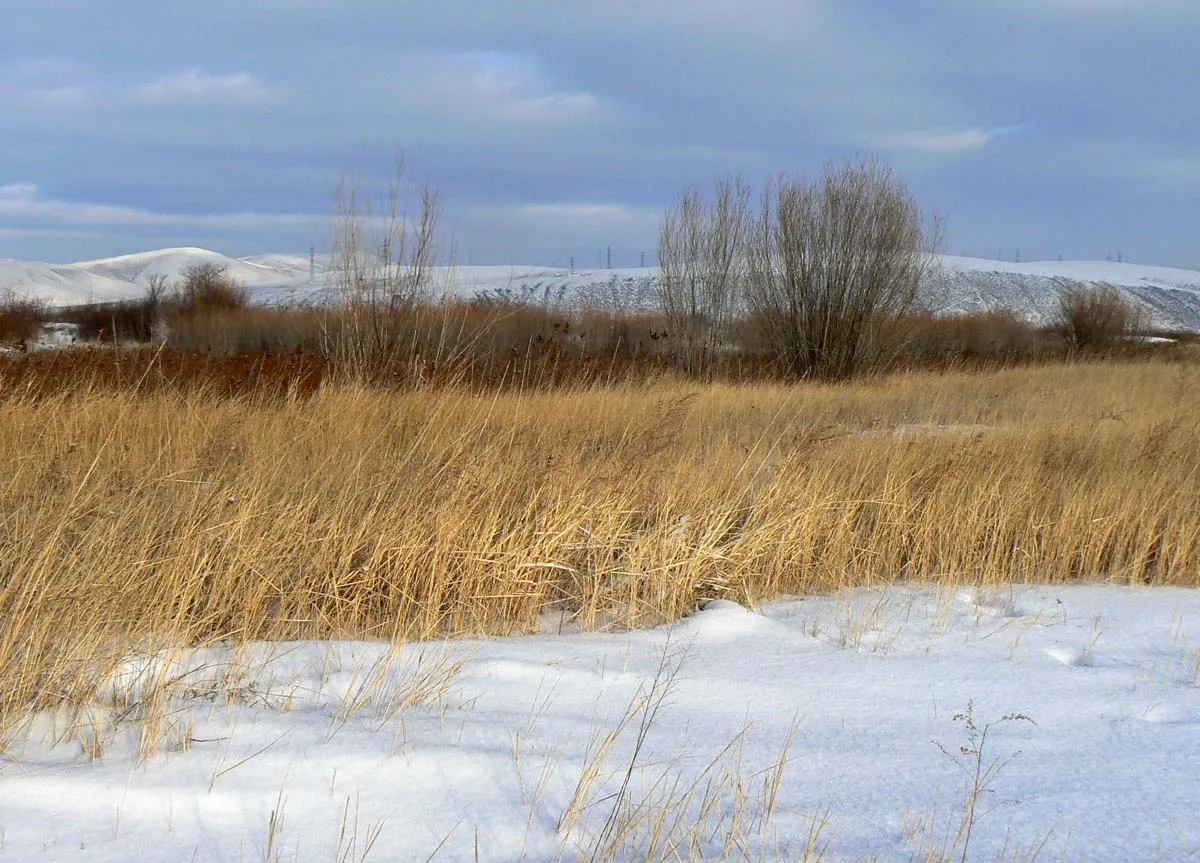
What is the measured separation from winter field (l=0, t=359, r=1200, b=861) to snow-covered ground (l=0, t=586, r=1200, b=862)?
0.04 ft

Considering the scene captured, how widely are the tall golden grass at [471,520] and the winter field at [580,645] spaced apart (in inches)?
0.9

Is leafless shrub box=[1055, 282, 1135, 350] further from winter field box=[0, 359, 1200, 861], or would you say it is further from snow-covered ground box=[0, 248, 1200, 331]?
winter field box=[0, 359, 1200, 861]

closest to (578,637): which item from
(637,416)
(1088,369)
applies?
(637,416)

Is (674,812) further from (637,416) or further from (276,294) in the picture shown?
(276,294)

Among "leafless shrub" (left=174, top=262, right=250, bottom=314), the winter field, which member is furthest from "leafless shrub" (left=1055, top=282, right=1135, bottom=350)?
"leafless shrub" (left=174, top=262, right=250, bottom=314)

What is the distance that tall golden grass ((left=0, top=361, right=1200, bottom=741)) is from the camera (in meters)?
3.02

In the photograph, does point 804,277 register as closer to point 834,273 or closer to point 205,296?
point 834,273

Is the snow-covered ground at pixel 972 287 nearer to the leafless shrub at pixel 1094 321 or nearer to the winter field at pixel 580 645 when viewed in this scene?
the leafless shrub at pixel 1094 321

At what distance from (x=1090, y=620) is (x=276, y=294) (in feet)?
168

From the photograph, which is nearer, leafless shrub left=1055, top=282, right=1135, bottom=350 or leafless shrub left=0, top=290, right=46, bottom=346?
leafless shrub left=0, top=290, right=46, bottom=346

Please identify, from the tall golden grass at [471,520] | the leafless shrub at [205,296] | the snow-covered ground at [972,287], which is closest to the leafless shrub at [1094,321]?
the snow-covered ground at [972,287]

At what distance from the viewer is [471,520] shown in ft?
12.3

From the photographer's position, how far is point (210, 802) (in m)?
1.77

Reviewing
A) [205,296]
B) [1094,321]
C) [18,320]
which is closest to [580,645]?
[18,320]
